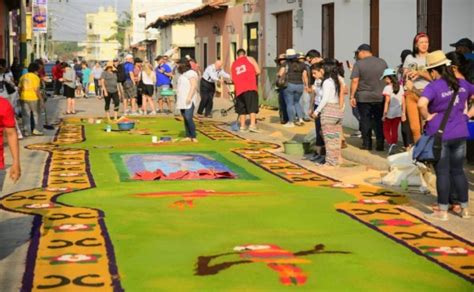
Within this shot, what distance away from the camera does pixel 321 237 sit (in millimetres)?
8672

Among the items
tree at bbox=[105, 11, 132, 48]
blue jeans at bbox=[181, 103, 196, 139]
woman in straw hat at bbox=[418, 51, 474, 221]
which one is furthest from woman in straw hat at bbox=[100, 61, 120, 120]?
tree at bbox=[105, 11, 132, 48]

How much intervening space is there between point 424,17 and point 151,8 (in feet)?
199

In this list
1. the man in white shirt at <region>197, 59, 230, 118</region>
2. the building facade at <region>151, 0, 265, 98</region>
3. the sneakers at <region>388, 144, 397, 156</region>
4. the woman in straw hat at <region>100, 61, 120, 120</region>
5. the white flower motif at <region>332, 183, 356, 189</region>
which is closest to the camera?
the white flower motif at <region>332, 183, 356, 189</region>

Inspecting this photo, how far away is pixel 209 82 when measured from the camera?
25438 mm

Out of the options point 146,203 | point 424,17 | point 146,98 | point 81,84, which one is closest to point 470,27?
point 424,17

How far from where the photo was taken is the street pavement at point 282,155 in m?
7.93

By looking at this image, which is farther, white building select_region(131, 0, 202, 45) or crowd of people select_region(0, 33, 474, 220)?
white building select_region(131, 0, 202, 45)

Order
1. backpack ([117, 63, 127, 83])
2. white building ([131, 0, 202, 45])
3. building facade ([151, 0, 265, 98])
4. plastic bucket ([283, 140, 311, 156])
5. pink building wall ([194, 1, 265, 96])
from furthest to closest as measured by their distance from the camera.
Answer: white building ([131, 0, 202, 45]) < building facade ([151, 0, 265, 98]) < pink building wall ([194, 1, 265, 96]) < backpack ([117, 63, 127, 83]) < plastic bucket ([283, 140, 311, 156])

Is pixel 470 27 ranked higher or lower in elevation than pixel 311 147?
higher

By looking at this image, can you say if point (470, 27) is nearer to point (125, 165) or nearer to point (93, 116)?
point (125, 165)

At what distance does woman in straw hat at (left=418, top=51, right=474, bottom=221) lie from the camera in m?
9.43

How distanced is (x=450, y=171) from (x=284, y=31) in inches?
698

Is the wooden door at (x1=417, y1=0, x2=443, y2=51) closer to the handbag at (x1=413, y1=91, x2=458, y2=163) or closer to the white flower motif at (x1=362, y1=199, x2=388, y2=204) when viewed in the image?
the white flower motif at (x1=362, y1=199, x2=388, y2=204)

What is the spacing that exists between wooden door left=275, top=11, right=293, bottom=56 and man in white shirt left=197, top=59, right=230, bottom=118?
223cm
